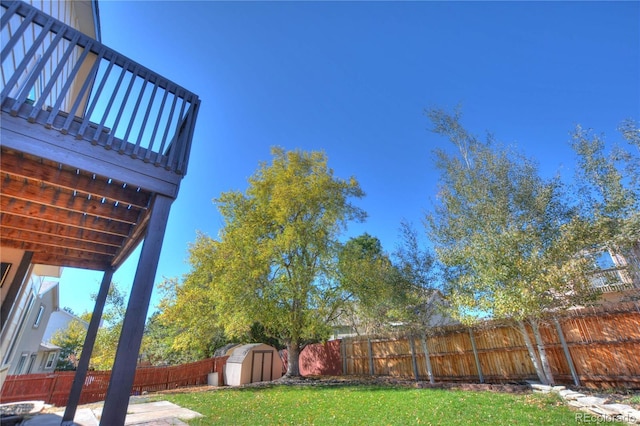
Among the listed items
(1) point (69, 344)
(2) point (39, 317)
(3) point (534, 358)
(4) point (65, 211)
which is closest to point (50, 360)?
(1) point (69, 344)

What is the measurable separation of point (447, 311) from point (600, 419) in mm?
5058

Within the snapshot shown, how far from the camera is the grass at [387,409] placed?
5707mm

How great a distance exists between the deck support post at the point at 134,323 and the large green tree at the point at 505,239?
30.3 ft

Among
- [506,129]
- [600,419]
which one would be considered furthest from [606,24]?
[600,419]

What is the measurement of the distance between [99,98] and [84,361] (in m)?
5.38

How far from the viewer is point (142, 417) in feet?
22.2

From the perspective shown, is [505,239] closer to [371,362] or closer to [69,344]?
[371,362]

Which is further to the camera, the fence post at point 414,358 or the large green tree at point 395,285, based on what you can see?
the fence post at point 414,358

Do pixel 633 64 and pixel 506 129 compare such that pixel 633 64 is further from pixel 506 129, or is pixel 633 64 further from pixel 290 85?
pixel 290 85

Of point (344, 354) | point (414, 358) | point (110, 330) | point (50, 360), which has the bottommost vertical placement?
point (50, 360)

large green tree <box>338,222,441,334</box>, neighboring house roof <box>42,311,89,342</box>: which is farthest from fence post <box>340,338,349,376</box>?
neighboring house roof <box>42,311,89,342</box>

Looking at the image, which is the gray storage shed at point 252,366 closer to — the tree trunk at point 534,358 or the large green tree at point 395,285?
the large green tree at point 395,285

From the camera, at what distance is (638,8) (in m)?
8.19

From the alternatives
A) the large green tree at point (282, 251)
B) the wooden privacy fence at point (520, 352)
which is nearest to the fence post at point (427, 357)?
the wooden privacy fence at point (520, 352)
